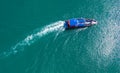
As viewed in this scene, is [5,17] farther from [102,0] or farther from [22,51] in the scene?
[102,0]

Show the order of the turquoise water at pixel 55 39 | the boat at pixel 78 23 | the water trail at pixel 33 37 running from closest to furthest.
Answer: the turquoise water at pixel 55 39 < the water trail at pixel 33 37 < the boat at pixel 78 23

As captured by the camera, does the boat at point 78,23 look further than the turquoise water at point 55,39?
Yes

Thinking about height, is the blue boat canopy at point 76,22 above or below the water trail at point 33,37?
above

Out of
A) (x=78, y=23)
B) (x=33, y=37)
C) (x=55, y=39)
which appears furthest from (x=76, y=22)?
(x=33, y=37)

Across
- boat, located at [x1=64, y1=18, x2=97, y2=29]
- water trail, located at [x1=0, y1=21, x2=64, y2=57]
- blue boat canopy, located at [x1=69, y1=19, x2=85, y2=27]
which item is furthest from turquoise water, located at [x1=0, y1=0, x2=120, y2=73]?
blue boat canopy, located at [x1=69, y1=19, x2=85, y2=27]

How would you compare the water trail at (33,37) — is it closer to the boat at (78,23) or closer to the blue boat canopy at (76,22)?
the boat at (78,23)

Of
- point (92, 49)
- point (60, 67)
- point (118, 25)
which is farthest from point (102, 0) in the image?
point (60, 67)

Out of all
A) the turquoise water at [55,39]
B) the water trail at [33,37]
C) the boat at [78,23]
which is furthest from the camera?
the boat at [78,23]

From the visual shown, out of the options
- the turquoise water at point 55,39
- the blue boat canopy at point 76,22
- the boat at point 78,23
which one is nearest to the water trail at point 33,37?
the turquoise water at point 55,39

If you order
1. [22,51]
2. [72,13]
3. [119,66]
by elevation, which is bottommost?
[119,66]

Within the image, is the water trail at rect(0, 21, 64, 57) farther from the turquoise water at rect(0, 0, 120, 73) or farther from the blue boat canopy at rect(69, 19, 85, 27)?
the blue boat canopy at rect(69, 19, 85, 27)
